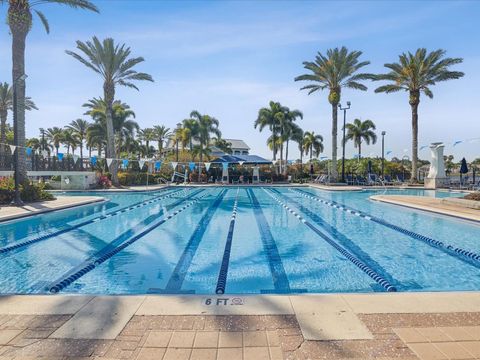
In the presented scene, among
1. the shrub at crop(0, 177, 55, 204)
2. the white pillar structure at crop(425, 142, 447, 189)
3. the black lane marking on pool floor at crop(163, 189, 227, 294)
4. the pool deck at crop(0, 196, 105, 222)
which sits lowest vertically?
the black lane marking on pool floor at crop(163, 189, 227, 294)

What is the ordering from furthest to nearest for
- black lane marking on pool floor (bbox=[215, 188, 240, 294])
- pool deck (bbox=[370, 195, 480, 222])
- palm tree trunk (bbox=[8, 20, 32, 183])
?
palm tree trunk (bbox=[8, 20, 32, 183]), pool deck (bbox=[370, 195, 480, 222]), black lane marking on pool floor (bbox=[215, 188, 240, 294])

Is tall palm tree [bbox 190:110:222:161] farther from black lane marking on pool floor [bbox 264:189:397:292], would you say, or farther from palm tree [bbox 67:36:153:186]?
black lane marking on pool floor [bbox 264:189:397:292]

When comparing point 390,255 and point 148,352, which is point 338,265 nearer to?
point 390,255

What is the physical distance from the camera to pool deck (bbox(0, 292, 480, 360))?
2744 millimetres

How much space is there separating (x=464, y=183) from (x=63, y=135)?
2276 inches

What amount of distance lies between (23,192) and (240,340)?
15691 millimetres

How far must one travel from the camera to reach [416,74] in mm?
26281

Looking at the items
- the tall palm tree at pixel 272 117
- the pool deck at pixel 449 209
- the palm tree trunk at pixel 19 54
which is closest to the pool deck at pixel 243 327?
the pool deck at pixel 449 209

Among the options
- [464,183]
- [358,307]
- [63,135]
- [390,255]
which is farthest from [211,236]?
[63,135]

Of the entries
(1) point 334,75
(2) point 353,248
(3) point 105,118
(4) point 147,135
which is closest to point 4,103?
(3) point 105,118

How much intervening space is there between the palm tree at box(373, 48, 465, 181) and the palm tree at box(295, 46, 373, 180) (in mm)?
1999

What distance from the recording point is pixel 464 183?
1001 inches

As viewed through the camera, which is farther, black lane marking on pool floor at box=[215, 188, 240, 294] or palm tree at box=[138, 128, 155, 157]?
palm tree at box=[138, 128, 155, 157]

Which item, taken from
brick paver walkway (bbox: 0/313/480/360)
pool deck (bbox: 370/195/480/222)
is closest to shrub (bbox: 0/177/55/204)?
brick paver walkway (bbox: 0/313/480/360)
